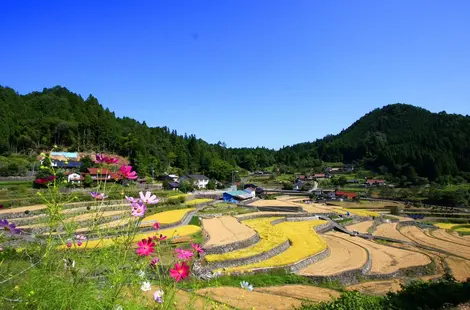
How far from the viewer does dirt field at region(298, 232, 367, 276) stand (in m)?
18.7

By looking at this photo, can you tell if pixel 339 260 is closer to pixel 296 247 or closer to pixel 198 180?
pixel 296 247

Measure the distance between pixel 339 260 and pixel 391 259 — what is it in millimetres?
4803

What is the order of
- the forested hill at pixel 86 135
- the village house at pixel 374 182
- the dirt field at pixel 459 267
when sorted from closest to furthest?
the dirt field at pixel 459 267
the forested hill at pixel 86 135
the village house at pixel 374 182

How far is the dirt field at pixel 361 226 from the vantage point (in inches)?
1434

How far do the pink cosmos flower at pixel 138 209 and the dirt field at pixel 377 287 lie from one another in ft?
54.2

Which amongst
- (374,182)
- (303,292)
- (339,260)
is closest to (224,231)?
(339,260)

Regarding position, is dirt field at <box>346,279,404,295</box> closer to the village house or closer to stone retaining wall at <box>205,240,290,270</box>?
stone retaining wall at <box>205,240,290,270</box>

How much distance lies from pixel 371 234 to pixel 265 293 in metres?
23.7

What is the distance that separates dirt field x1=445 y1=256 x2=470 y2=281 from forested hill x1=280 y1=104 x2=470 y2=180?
66817mm

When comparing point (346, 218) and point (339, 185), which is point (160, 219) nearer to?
point (346, 218)

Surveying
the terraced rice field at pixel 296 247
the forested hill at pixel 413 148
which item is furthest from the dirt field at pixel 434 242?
the forested hill at pixel 413 148

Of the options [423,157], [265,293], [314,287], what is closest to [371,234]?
[314,287]

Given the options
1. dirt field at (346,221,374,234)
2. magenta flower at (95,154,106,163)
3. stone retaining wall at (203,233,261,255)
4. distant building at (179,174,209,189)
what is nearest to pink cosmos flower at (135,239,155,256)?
magenta flower at (95,154,106,163)

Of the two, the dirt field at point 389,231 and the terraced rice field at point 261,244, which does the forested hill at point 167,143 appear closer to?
the terraced rice field at point 261,244
